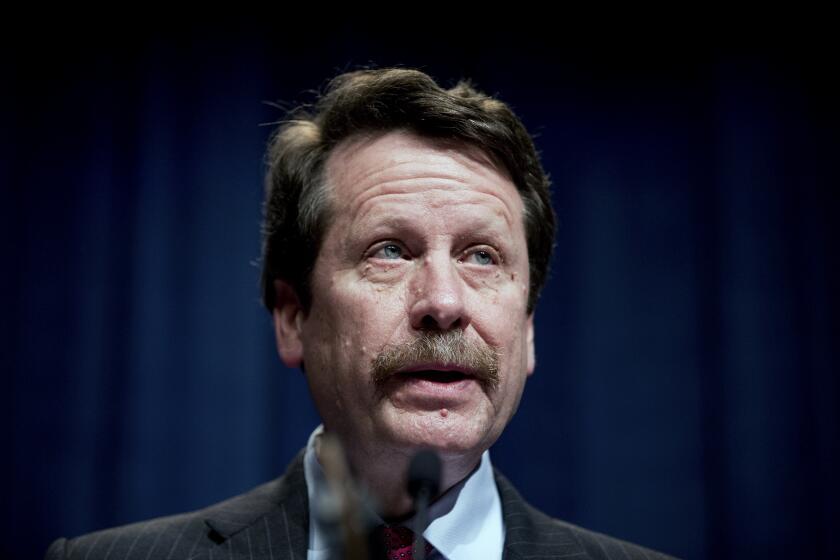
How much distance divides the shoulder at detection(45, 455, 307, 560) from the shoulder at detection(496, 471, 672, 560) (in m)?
0.40

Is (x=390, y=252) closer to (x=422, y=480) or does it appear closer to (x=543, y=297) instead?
(x=422, y=480)

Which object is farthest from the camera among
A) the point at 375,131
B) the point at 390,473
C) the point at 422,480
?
the point at 375,131

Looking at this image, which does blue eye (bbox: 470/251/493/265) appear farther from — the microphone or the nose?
the microphone

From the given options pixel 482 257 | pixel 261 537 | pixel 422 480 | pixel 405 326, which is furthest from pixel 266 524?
pixel 422 480

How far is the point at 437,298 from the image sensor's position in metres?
1.47

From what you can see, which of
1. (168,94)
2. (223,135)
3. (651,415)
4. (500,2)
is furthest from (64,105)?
(651,415)

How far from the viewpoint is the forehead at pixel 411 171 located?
5.33 ft

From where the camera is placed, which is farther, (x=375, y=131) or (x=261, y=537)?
(x=375, y=131)

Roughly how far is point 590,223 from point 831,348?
2.88 ft

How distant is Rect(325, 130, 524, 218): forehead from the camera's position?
1624 millimetres

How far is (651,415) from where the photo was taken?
9.41 ft

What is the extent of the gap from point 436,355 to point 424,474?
51cm

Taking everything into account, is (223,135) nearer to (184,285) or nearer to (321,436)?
(184,285)

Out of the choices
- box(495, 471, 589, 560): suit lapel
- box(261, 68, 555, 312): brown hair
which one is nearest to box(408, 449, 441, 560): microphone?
box(495, 471, 589, 560): suit lapel
